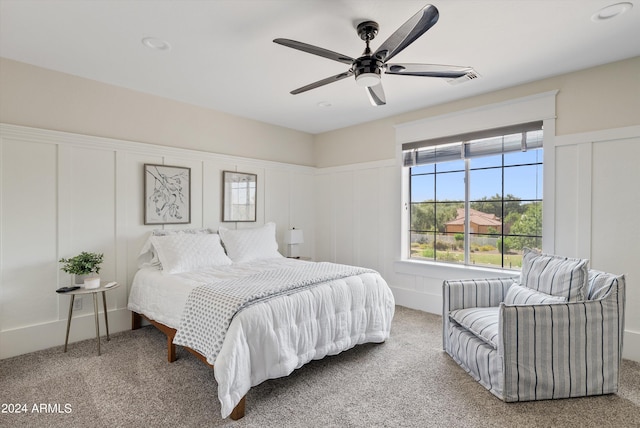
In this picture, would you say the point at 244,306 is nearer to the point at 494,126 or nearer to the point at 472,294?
the point at 472,294

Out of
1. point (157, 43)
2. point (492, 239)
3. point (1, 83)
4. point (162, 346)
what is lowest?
point (162, 346)

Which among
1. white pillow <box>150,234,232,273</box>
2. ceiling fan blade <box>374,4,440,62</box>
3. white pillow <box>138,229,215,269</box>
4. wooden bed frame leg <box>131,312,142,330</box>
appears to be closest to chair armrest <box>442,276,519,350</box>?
ceiling fan blade <box>374,4,440,62</box>

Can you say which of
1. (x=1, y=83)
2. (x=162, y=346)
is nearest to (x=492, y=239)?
(x=162, y=346)

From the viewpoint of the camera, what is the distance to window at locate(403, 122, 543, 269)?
3438 millimetres

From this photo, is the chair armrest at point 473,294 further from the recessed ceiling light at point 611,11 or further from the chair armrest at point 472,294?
the recessed ceiling light at point 611,11

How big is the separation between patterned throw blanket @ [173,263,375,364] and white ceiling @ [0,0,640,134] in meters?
1.90

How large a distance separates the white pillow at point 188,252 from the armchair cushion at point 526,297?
2751 mm

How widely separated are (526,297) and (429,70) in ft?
6.08

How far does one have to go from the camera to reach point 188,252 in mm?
3283

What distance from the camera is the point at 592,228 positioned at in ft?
9.70

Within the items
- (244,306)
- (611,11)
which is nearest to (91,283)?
(244,306)

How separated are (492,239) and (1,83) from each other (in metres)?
5.06

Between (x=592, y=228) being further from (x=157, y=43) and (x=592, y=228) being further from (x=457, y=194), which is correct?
(x=157, y=43)

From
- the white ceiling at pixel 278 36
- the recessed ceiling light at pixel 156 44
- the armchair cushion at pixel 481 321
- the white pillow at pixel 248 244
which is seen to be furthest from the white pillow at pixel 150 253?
the armchair cushion at pixel 481 321
